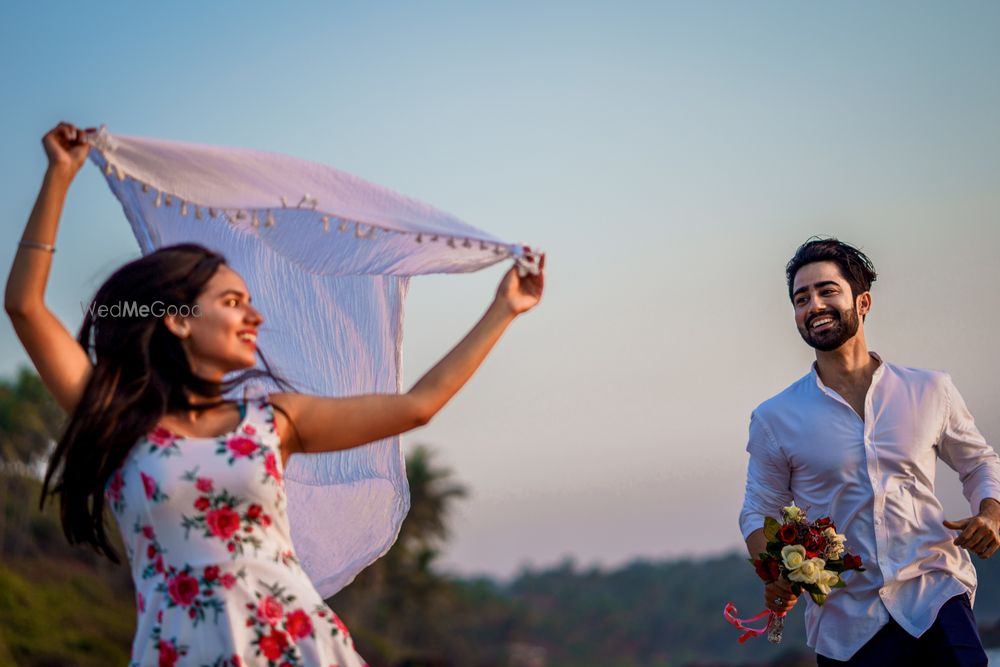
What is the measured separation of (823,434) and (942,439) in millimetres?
579

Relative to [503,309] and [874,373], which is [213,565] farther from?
[874,373]

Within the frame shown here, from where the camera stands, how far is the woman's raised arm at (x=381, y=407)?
3.72 meters

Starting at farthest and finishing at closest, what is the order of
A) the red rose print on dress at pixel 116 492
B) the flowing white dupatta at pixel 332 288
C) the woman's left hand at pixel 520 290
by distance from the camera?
the flowing white dupatta at pixel 332 288 → the woman's left hand at pixel 520 290 → the red rose print on dress at pixel 116 492

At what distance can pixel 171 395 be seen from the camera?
3691 millimetres

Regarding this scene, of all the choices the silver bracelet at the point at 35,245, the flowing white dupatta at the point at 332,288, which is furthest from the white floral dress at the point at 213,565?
the flowing white dupatta at the point at 332,288

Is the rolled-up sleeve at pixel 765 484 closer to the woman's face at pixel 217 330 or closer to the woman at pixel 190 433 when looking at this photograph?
the woman at pixel 190 433

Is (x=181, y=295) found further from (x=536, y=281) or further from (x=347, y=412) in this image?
(x=536, y=281)

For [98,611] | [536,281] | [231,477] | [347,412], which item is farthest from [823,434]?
[98,611]

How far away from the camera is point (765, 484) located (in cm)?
619

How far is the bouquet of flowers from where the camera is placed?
18.3ft

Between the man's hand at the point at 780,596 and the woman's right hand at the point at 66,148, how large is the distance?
356cm

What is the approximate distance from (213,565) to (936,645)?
140 inches

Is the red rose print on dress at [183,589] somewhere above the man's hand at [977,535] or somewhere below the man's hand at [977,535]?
above

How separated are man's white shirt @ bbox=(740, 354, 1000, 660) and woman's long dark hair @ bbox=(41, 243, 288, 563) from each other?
3175 mm
